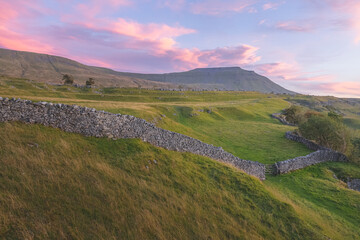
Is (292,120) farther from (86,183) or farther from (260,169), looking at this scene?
(86,183)

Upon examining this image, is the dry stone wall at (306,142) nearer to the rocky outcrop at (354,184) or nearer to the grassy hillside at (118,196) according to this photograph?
the rocky outcrop at (354,184)

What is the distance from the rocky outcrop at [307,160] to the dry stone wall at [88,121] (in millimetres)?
12339

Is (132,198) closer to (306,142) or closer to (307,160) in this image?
(307,160)

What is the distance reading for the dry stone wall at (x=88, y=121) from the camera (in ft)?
38.5

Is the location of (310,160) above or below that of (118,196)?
below

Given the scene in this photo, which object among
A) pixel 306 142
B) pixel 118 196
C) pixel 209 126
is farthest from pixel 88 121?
pixel 306 142

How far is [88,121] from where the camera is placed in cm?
1314

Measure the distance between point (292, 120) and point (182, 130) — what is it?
49.1 metres

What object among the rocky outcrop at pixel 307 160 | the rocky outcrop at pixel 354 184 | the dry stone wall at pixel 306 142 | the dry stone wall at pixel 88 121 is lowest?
the rocky outcrop at pixel 354 184

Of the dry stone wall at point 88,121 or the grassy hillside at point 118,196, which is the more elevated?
the dry stone wall at point 88,121

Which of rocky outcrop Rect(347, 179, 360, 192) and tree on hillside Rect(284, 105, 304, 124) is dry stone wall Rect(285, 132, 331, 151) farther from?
tree on hillside Rect(284, 105, 304, 124)

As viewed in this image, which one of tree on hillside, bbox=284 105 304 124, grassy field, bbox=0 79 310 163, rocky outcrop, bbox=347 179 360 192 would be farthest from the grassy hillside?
tree on hillside, bbox=284 105 304 124

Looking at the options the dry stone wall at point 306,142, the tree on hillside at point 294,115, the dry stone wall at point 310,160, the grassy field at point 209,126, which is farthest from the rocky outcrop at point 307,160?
the tree on hillside at point 294,115

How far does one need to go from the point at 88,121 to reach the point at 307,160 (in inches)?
1106
